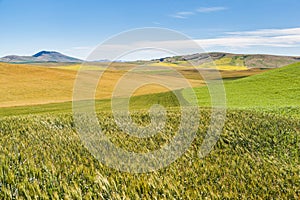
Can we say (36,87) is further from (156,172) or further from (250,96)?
(156,172)

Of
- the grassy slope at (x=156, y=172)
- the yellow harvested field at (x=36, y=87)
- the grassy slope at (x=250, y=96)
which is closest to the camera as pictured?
the grassy slope at (x=156, y=172)

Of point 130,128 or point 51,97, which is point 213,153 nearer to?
point 130,128

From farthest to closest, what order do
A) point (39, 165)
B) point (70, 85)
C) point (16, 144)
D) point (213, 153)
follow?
1. point (70, 85)
2. point (213, 153)
3. point (16, 144)
4. point (39, 165)

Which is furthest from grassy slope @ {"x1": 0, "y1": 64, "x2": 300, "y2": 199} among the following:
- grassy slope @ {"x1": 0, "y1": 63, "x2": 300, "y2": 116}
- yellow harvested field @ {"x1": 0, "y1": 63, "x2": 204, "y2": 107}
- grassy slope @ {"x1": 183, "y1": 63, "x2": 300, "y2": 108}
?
yellow harvested field @ {"x1": 0, "y1": 63, "x2": 204, "y2": 107}

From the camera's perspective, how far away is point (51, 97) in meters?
50.2

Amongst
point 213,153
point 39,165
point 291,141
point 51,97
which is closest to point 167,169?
point 213,153

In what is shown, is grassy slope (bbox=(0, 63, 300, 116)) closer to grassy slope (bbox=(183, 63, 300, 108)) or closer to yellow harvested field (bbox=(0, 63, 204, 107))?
grassy slope (bbox=(183, 63, 300, 108))

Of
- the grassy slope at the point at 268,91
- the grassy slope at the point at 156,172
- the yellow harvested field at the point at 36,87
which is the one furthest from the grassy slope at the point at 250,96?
the grassy slope at the point at 156,172

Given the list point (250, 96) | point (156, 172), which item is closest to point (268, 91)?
point (250, 96)

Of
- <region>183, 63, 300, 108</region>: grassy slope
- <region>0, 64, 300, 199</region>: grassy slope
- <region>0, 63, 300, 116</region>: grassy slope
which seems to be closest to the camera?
<region>0, 64, 300, 199</region>: grassy slope

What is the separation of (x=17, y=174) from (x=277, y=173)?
264 inches

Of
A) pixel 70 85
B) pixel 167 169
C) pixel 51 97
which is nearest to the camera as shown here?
pixel 167 169

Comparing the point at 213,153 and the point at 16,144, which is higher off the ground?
the point at 16,144

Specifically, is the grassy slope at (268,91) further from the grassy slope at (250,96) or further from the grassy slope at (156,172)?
the grassy slope at (156,172)
